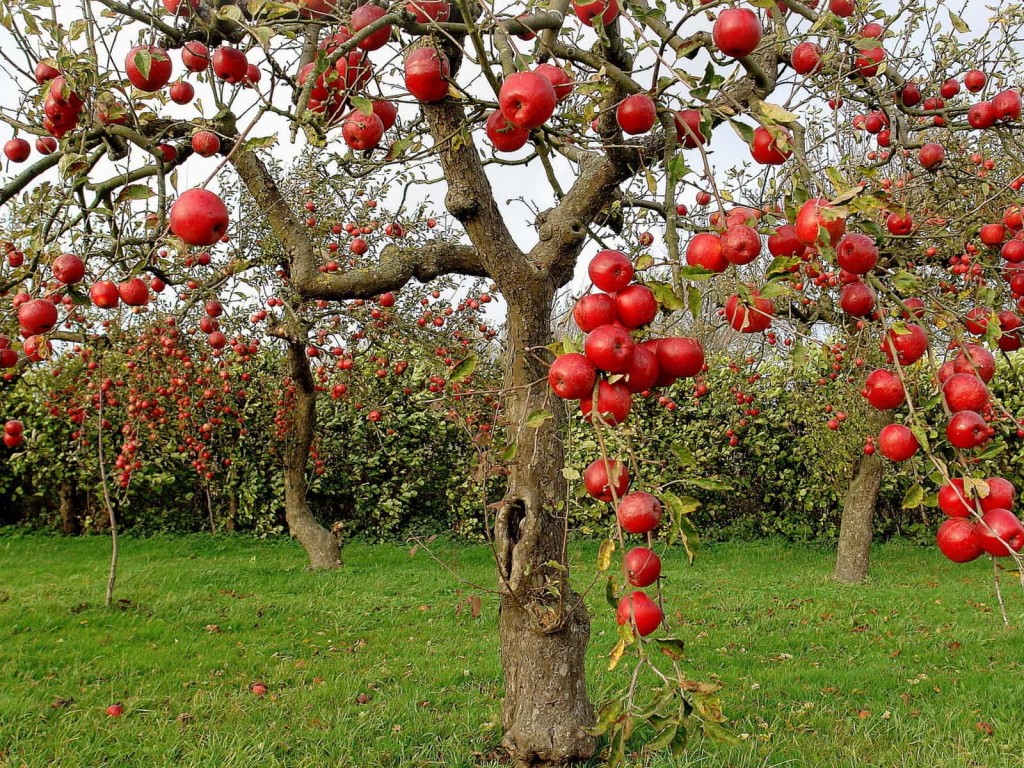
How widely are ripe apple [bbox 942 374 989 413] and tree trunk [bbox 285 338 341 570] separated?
18.9ft

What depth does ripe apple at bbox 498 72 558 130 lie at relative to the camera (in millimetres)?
1366

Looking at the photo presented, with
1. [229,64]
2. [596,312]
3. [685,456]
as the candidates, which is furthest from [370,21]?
[685,456]

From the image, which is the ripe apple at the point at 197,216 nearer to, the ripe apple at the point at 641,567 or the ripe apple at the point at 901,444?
the ripe apple at the point at 641,567

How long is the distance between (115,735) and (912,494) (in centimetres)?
366

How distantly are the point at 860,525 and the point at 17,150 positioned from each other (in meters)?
7.68

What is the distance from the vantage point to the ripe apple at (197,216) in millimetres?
1573

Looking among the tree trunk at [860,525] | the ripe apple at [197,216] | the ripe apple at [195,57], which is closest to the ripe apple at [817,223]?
the ripe apple at [197,216]

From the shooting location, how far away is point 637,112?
160 cm

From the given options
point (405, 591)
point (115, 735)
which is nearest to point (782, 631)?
point (405, 591)

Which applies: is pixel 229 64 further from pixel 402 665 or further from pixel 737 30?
pixel 402 665

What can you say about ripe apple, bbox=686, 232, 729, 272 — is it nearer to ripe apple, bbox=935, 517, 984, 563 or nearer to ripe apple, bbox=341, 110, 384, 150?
ripe apple, bbox=935, 517, 984, 563

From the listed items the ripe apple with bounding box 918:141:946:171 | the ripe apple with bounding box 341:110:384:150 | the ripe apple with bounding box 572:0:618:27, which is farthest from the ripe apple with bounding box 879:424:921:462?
the ripe apple with bounding box 918:141:946:171

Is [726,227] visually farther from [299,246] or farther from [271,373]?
[271,373]

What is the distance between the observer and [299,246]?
3.52 meters
